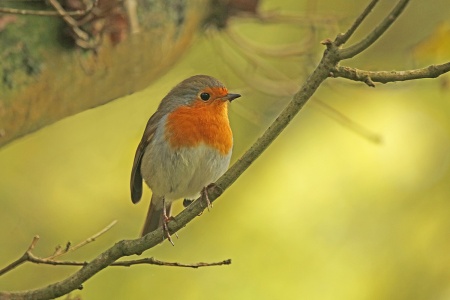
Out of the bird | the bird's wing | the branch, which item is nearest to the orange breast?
the bird

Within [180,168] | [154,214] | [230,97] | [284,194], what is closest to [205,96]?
[230,97]

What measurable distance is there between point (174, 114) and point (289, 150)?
8.02ft

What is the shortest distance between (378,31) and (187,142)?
156cm

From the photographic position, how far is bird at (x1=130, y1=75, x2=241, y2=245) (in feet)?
12.2

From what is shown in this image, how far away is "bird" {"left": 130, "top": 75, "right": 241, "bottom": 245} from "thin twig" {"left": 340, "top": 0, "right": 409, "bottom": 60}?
1414 millimetres

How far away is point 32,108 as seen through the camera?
3.38m

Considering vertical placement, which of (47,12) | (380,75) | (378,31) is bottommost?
(47,12)

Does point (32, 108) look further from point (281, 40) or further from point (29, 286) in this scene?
point (281, 40)

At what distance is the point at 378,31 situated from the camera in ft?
7.61

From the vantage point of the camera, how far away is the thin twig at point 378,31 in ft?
7.47

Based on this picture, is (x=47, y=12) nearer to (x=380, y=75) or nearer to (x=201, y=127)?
(x=201, y=127)

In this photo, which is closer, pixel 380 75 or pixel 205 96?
pixel 380 75

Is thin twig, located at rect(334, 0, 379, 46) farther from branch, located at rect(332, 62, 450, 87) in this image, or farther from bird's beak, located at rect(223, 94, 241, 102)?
bird's beak, located at rect(223, 94, 241, 102)

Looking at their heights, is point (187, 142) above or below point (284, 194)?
above
